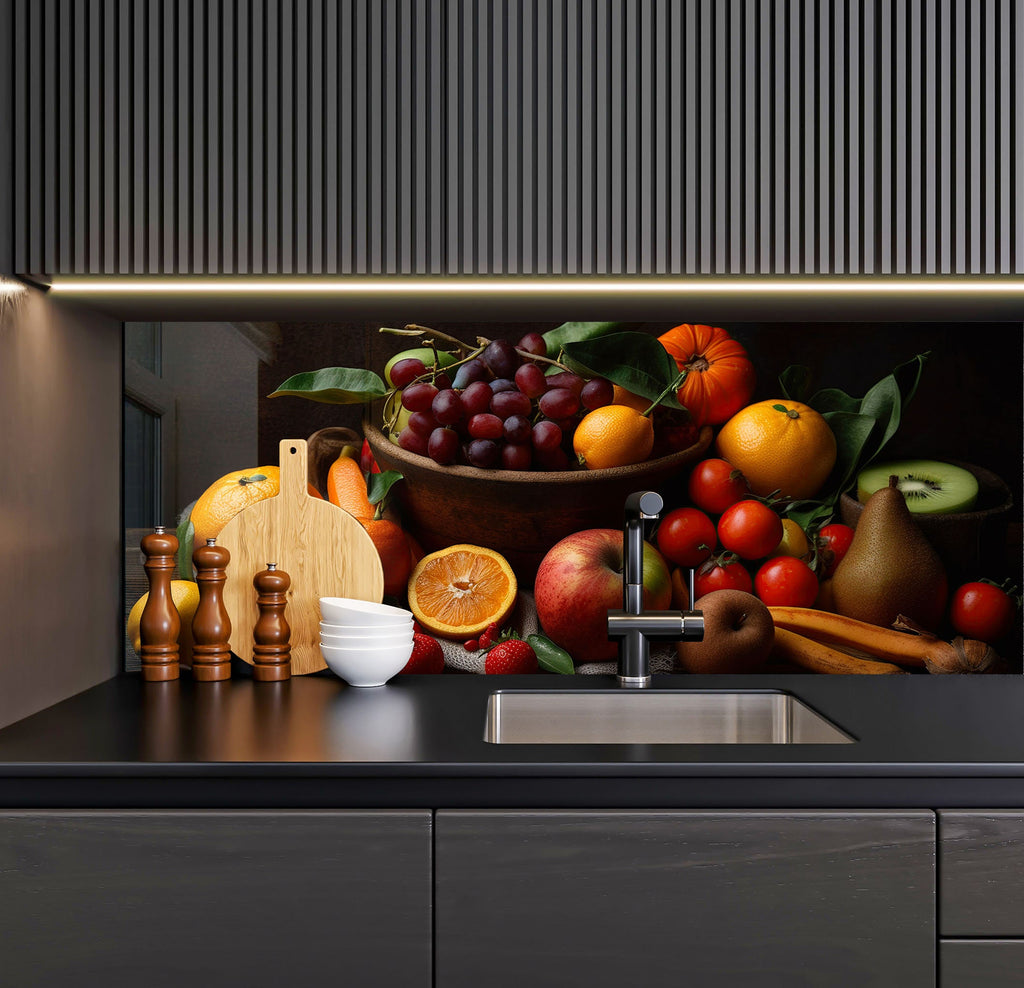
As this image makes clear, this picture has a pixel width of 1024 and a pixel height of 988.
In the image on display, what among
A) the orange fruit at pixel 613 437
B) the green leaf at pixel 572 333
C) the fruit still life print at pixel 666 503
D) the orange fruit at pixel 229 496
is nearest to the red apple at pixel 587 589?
the fruit still life print at pixel 666 503

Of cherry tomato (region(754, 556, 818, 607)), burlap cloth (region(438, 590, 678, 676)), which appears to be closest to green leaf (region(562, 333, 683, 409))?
cherry tomato (region(754, 556, 818, 607))

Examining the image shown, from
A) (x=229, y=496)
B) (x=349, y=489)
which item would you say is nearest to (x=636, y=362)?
(x=349, y=489)

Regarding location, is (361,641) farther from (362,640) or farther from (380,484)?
(380,484)

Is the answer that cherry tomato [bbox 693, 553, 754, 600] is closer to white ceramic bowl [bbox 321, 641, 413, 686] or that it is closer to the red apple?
the red apple

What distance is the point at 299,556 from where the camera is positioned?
1.54m

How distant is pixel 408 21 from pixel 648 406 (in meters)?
0.77

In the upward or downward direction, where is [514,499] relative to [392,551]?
upward

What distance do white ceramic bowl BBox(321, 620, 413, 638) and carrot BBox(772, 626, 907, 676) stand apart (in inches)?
28.1

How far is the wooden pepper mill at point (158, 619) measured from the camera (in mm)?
1469

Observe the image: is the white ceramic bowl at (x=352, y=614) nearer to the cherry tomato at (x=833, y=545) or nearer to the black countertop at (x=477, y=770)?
the black countertop at (x=477, y=770)

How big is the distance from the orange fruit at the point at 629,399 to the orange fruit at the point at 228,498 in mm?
656

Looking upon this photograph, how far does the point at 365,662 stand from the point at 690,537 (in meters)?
0.66

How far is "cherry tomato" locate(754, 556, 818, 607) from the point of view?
161 cm

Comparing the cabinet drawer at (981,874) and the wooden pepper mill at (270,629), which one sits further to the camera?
the wooden pepper mill at (270,629)
